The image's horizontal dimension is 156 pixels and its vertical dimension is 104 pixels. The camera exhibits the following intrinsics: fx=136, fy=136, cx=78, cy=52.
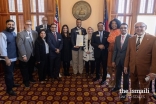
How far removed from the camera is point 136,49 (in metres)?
2.16

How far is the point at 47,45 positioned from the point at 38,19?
1.55 metres

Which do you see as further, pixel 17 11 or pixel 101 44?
pixel 17 11

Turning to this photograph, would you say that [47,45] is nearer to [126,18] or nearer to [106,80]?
[106,80]

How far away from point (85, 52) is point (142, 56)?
179 centimetres

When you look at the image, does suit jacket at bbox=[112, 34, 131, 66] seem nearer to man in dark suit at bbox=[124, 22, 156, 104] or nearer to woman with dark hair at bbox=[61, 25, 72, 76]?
man in dark suit at bbox=[124, 22, 156, 104]

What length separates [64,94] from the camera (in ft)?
9.57

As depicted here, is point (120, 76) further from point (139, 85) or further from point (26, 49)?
point (26, 49)

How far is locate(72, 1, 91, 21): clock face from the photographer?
14.3 ft

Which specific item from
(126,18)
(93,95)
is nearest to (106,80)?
(93,95)

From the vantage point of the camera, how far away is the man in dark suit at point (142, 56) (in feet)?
6.61

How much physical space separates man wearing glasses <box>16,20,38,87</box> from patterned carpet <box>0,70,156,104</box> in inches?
15.2

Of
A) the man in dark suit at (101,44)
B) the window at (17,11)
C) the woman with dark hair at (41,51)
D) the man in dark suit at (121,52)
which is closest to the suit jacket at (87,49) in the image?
the man in dark suit at (101,44)

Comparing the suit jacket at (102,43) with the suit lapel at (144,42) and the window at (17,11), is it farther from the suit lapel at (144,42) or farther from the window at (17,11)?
the window at (17,11)

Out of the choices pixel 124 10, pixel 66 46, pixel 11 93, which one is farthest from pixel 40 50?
pixel 124 10
